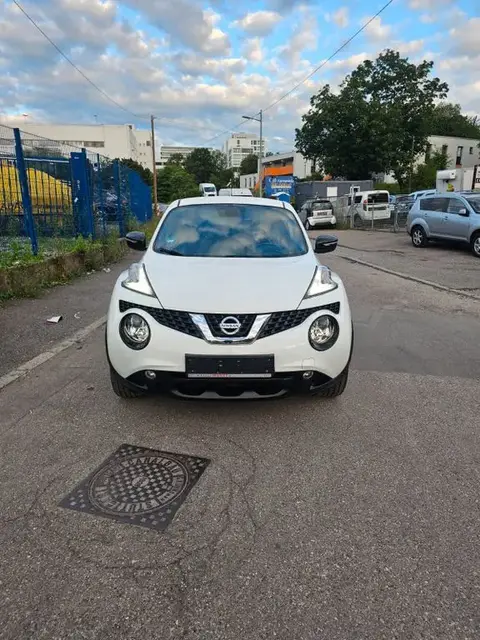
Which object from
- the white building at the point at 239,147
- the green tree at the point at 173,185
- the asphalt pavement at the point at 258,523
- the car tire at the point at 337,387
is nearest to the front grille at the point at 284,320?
the car tire at the point at 337,387

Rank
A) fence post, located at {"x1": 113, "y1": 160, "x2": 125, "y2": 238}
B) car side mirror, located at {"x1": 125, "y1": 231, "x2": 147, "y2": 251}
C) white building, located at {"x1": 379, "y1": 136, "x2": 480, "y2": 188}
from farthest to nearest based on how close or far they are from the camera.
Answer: white building, located at {"x1": 379, "y1": 136, "x2": 480, "y2": 188}
fence post, located at {"x1": 113, "y1": 160, "x2": 125, "y2": 238}
car side mirror, located at {"x1": 125, "y1": 231, "x2": 147, "y2": 251}

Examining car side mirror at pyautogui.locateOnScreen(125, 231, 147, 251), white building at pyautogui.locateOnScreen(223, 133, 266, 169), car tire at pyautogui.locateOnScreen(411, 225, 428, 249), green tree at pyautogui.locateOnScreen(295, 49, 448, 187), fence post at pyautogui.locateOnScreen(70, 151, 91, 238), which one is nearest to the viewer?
car side mirror at pyautogui.locateOnScreen(125, 231, 147, 251)

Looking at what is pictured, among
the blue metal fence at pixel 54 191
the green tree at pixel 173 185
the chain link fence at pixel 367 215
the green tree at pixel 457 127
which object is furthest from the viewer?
the green tree at pixel 457 127

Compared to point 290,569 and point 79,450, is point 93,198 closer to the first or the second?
point 79,450

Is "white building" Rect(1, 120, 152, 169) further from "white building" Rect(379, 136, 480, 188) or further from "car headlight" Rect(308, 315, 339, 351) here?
"car headlight" Rect(308, 315, 339, 351)

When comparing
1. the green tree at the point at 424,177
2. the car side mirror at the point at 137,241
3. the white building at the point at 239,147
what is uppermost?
the white building at the point at 239,147

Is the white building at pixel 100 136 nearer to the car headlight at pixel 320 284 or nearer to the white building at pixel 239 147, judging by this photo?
the white building at pixel 239 147

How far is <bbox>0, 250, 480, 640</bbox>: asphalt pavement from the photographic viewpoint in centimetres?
186

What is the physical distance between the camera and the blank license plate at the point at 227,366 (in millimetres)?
2971

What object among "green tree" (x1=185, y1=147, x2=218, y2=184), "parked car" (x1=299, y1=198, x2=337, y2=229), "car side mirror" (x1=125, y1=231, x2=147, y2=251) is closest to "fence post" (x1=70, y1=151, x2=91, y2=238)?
"car side mirror" (x1=125, y1=231, x2=147, y2=251)

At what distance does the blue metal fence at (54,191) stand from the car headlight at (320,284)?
20.7ft

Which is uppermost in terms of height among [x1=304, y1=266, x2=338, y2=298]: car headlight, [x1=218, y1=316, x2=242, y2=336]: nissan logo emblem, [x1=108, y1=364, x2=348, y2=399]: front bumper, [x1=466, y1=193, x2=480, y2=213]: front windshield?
[x1=466, y1=193, x2=480, y2=213]: front windshield

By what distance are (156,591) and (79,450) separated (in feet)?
4.44

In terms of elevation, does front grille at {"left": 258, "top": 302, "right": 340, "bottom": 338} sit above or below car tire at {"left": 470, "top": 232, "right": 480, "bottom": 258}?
above
